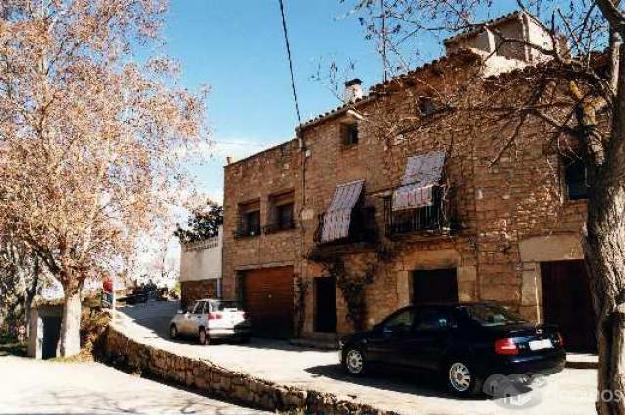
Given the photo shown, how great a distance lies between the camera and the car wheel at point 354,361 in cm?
910

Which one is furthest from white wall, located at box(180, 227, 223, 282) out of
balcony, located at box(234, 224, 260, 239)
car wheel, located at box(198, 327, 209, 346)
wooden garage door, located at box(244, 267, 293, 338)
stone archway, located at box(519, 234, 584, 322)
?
stone archway, located at box(519, 234, 584, 322)

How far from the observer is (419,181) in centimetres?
1216

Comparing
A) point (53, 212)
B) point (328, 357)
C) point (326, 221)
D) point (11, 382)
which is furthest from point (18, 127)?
point (328, 357)

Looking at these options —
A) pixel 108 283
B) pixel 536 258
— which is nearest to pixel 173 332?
pixel 108 283

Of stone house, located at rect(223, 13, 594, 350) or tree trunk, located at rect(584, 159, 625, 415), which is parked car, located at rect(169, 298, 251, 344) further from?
tree trunk, located at rect(584, 159, 625, 415)

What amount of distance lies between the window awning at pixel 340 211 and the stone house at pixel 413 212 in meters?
0.04

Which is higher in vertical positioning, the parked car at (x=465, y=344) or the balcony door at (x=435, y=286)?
the balcony door at (x=435, y=286)

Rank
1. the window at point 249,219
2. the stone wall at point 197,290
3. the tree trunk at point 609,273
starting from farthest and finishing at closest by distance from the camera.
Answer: the stone wall at point 197,290 < the window at point 249,219 < the tree trunk at point 609,273

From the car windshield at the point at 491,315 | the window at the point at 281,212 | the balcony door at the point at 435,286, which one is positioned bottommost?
the car windshield at the point at 491,315

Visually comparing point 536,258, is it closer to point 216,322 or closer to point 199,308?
point 216,322

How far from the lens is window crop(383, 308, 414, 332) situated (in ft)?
27.8

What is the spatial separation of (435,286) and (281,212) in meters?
6.85

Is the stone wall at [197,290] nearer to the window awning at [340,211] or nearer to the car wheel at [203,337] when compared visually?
the car wheel at [203,337]

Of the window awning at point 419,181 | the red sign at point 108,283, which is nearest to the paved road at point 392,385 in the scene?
the window awning at point 419,181
